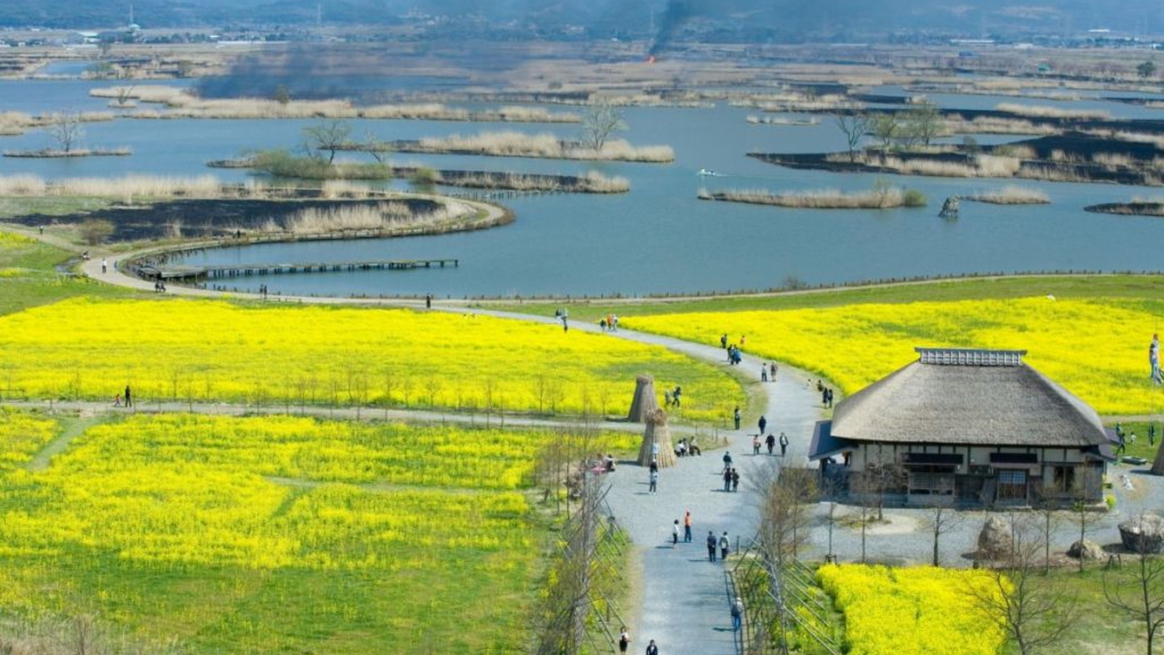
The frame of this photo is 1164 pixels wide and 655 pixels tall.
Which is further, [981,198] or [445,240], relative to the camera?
[981,198]

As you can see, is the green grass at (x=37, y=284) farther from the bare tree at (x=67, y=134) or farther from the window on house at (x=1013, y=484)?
the bare tree at (x=67, y=134)

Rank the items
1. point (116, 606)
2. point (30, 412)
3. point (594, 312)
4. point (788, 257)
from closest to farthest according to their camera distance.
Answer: point (116, 606), point (30, 412), point (594, 312), point (788, 257)

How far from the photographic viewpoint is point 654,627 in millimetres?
40156

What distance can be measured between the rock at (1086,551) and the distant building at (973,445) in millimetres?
4379

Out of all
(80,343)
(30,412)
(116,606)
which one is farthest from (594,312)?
(116,606)

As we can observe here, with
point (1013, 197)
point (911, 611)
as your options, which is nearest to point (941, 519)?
point (911, 611)

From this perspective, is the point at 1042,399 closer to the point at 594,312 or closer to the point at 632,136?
the point at 594,312

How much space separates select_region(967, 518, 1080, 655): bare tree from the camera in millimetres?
39000

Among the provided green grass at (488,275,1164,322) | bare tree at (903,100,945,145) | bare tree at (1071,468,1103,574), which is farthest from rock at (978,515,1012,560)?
bare tree at (903,100,945,145)

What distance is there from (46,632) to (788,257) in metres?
74.4

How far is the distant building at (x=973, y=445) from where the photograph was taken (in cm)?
5069

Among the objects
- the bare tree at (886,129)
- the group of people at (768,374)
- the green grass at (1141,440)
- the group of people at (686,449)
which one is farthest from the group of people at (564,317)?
the bare tree at (886,129)

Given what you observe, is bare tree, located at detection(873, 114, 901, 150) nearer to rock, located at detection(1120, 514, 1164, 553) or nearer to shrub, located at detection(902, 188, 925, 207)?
shrub, located at detection(902, 188, 925, 207)

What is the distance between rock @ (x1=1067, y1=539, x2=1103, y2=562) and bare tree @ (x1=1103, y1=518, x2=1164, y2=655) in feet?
2.89
